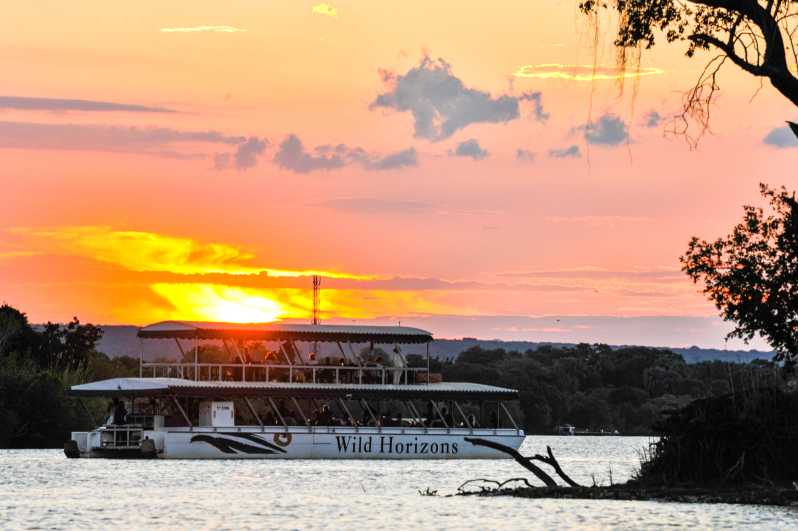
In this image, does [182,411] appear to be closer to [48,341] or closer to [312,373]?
[312,373]

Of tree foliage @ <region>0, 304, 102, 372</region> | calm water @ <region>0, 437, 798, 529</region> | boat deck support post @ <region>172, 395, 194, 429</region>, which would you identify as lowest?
calm water @ <region>0, 437, 798, 529</region>

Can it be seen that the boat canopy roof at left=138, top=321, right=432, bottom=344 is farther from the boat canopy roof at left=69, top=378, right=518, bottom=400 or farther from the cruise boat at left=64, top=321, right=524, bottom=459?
the boat canopy roof at left=69, top=378, right=518, bottom=400

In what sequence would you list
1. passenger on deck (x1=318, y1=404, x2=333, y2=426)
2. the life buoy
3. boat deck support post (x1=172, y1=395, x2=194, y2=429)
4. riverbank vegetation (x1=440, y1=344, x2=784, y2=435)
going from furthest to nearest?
→ riverbank vegetation (x1=440, y1=344, x2=784, y2=435)
passenger on deck (x1=318, y1=404, x2=333, y2=426)
the life buoy
boat deck support post (x1=172, y1=395, x2=194, y2=429)

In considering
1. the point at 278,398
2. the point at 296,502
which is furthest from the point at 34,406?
the point at 296,502

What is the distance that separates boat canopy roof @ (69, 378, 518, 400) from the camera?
86.3 m

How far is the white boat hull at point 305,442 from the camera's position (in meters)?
87.8

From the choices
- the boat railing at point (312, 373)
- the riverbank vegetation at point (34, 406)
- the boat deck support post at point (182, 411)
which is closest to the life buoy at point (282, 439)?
the boat railing at point (312, 373)

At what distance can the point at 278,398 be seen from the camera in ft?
298

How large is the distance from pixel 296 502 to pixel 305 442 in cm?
3183

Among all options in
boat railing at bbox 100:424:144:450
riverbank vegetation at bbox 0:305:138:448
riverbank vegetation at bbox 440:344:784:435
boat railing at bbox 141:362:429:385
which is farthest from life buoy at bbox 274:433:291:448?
riverbank vegetation at bbox 440:344:784:435

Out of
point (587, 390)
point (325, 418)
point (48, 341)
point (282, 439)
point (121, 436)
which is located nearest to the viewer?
point (282, 439)

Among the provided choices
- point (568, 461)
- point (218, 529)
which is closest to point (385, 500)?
point (218, 529)

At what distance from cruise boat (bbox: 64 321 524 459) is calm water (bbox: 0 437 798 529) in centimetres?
122

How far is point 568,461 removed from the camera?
351 ft
